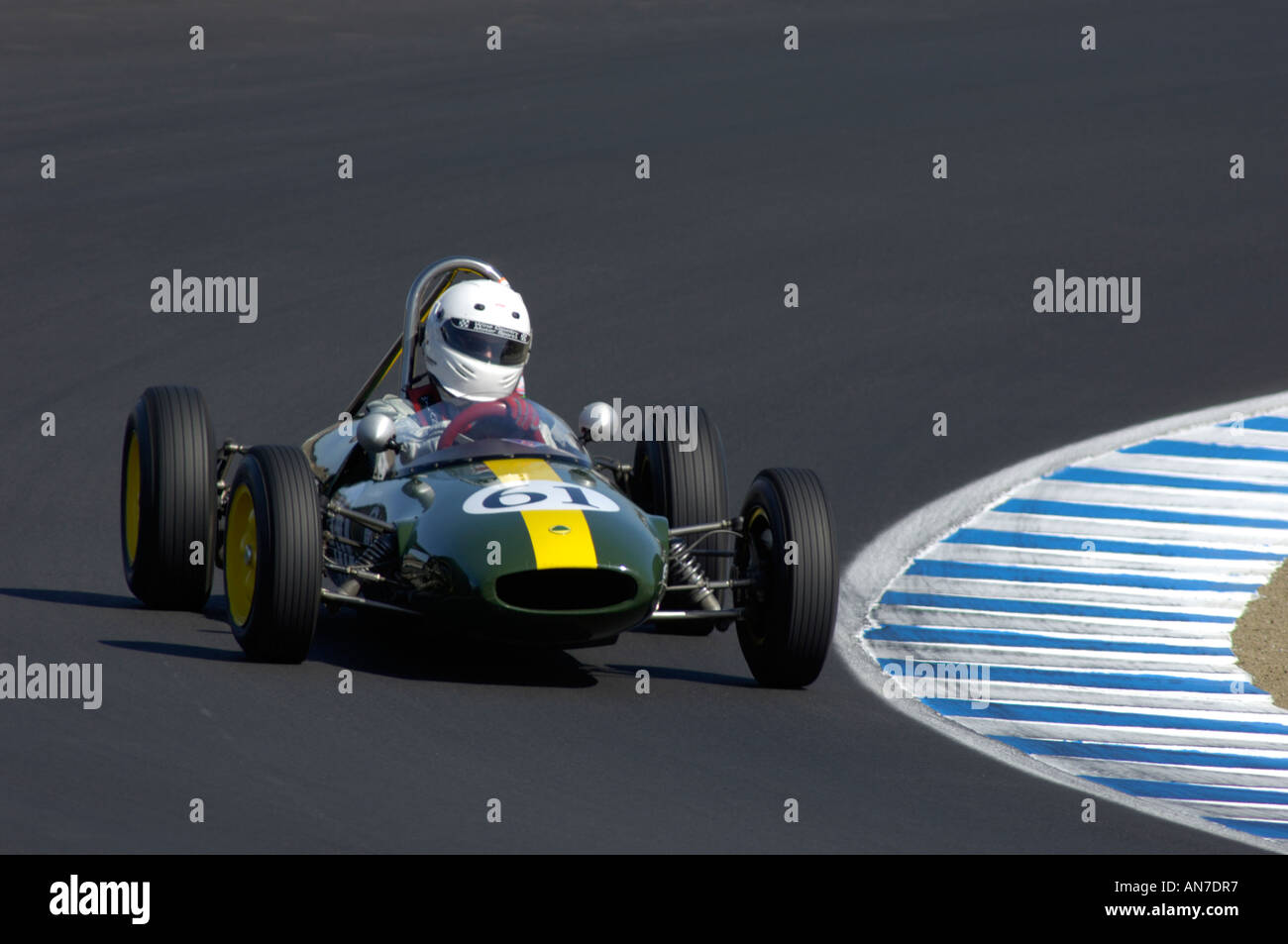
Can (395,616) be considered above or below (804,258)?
below

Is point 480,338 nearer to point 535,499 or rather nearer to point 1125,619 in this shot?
point 535,499

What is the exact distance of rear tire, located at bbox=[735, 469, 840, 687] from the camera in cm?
866

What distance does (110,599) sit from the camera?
32.6ft

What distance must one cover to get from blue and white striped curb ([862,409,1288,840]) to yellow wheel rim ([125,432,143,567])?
3.51 m

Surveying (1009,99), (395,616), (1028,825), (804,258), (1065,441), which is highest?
(1009,99)

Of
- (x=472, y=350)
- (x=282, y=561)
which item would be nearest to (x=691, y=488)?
(x=472, y=350)

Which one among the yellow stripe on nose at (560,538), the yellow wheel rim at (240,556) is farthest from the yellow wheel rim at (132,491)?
the yellow stripe on nose at (560,538)

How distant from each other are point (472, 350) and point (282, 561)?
1828mm

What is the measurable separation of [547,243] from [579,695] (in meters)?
9.53

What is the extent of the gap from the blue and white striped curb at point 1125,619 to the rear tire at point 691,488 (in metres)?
0.87

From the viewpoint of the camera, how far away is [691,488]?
32.4 feet

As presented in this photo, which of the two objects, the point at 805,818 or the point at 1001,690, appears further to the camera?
the point at 1001,690

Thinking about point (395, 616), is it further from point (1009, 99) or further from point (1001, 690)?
point (1009, 99)

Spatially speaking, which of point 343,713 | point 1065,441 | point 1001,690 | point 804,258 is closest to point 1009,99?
point 804,258
